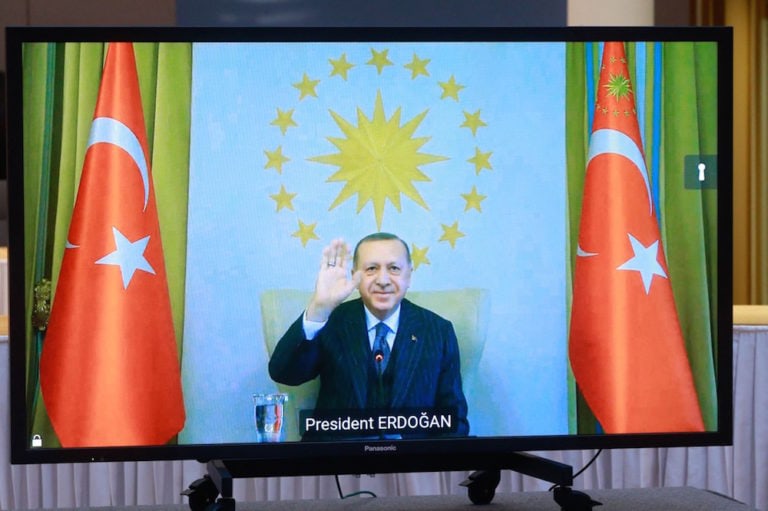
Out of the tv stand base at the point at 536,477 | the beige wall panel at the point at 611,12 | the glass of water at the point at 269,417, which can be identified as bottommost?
the tv stand base at the point at 536,477

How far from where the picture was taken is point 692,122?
1456 millimetres

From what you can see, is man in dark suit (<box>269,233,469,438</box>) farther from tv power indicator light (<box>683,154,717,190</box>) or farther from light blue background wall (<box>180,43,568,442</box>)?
tv power indicator light (<box>683,154,717,190</box>)

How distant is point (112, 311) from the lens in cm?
137

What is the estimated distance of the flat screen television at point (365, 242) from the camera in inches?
53.7

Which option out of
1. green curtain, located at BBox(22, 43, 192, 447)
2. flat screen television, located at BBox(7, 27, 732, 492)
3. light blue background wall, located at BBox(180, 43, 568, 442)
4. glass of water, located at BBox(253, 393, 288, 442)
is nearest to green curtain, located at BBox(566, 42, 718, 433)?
flat screen television, located at BBox(7, 27, 732, 492)

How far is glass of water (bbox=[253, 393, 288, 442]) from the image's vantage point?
4.53ft

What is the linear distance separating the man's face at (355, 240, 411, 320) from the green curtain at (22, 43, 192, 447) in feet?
0.75

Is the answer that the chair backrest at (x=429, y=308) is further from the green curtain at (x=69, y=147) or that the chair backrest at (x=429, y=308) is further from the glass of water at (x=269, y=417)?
the green curtain at (x=69, y=147)

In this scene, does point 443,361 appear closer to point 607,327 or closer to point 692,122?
point 607,327

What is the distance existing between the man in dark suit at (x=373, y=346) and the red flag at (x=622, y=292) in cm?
18

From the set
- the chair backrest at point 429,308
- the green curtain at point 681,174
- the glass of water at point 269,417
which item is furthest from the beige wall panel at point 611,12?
the glass of water at point 269,417

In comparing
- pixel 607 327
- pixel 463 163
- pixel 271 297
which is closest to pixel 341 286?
pixel 271 297

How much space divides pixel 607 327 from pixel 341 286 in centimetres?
35

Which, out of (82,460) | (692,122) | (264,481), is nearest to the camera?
(82,460)
